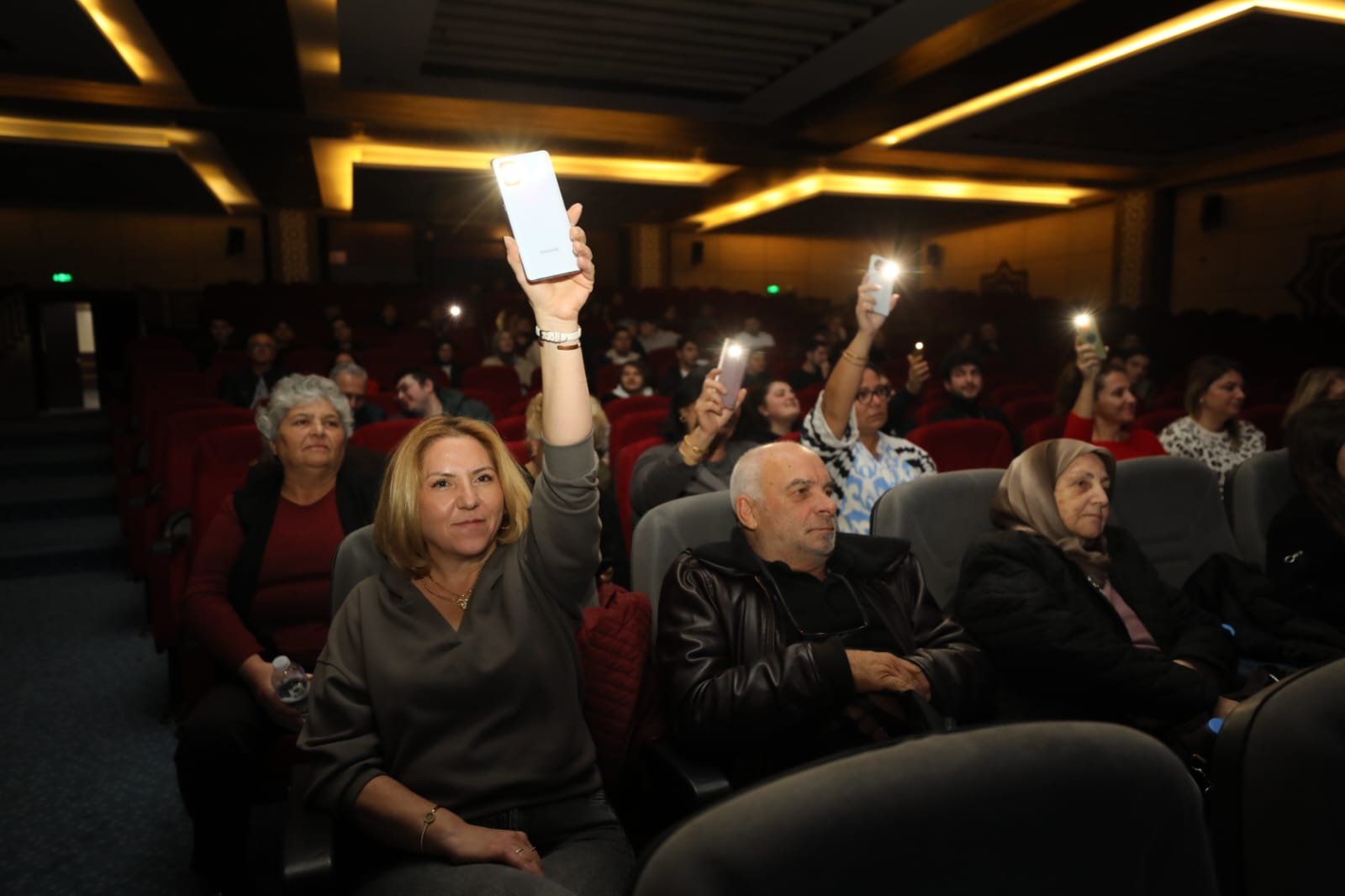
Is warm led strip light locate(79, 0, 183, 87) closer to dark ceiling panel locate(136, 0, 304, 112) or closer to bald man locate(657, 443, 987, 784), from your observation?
dark ceiling panel locate(136, 0, 304, 112)

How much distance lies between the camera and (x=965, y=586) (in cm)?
185

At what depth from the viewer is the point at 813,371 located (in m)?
6.50

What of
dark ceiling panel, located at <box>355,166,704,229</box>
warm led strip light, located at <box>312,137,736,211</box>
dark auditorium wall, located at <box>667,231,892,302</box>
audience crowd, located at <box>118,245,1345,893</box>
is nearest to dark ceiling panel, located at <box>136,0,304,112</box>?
warm led strip light, located at <box>312,137,736,211</box>

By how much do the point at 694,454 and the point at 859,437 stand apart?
2.09 feet

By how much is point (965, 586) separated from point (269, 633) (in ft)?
5.36

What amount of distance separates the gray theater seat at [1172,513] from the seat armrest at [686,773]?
1.42 meters

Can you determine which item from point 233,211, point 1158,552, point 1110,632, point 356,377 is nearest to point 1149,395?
point 1158,552

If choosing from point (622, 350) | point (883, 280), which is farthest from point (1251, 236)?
point (883, 280)

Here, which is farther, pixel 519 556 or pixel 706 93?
pixel 706 93

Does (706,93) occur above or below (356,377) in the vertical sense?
above

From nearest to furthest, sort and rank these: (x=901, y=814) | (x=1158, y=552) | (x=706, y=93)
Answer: (x=901, y=814) < (x=1158, y=552) < (x=706, y=93)

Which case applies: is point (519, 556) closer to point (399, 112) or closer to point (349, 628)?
point (349, 628)

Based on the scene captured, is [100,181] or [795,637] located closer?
[795,637]

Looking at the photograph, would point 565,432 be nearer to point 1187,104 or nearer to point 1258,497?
point 1258,497
